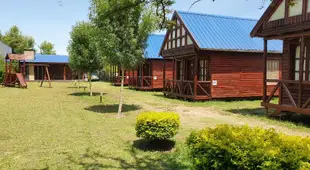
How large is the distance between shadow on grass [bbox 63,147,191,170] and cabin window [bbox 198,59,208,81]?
40.2ft

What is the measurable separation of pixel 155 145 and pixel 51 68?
44957mm

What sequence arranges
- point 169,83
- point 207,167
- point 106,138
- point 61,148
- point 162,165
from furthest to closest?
point 169,83
point 106,138
point 61,148
point 162,165
point 207,167

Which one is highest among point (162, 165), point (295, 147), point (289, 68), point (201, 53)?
point (201, 53)

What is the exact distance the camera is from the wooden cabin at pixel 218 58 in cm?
1759

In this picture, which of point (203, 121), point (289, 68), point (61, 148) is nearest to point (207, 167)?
point (61, 148)

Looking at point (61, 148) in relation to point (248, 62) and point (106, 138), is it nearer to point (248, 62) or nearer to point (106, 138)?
point (106, 138)

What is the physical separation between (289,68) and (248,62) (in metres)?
6.94

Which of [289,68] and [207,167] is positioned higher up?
[289,68]

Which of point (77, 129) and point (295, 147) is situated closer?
point (295, 147)

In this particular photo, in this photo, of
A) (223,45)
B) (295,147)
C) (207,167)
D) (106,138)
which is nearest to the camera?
(295,147)

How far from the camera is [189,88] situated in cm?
1875

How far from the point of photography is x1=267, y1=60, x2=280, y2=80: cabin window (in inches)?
754

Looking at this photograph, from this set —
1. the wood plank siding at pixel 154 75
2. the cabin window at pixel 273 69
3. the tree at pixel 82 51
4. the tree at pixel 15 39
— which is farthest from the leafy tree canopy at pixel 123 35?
the tree at pixel 15 39

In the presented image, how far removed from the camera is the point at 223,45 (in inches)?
691
